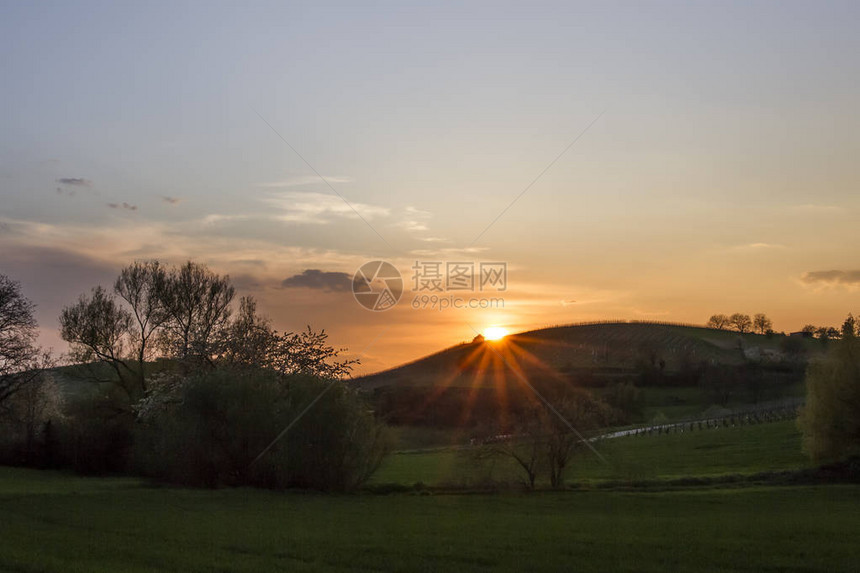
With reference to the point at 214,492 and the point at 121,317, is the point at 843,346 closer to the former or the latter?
the point at 214,492

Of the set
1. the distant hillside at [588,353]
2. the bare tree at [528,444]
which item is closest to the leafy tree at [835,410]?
the bare tree at [528,444]

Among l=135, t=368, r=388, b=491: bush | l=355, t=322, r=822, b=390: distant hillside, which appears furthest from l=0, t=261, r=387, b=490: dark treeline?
l=355, t=322, r=822, b=390: distant hillside

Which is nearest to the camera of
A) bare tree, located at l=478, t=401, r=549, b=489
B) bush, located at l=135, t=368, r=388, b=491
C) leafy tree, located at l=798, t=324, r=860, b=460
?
bush, located at l=135, t=368, r=388, b=491

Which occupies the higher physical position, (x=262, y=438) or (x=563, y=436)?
(x=563, y=436)

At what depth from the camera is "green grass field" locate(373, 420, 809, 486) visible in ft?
148

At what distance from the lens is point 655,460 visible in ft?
220

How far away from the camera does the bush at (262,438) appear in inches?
1731

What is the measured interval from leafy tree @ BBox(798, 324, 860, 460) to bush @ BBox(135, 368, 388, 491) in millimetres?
33086

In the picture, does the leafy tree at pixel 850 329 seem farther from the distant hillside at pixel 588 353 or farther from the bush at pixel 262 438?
the distant hillside at pixel 588 353

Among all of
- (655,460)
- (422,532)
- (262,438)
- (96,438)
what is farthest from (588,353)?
(422,532)

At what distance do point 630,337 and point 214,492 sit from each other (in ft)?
484

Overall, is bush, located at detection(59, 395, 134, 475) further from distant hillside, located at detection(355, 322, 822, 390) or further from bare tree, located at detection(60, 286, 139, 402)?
distant hillside, located at detection(355, 322, 822, 390)

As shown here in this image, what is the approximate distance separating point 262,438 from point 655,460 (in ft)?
124

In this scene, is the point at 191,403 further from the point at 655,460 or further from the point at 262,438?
the point at 655,460
